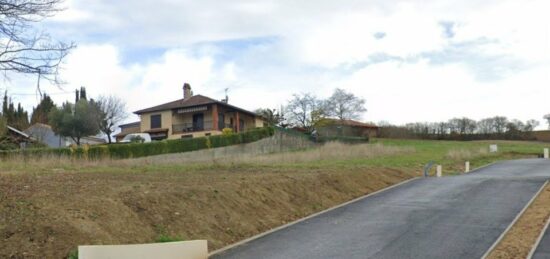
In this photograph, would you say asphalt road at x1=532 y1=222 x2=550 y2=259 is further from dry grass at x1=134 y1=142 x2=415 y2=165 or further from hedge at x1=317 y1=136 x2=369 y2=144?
Answer: hedge at x1=317 y1=136 x2=369 y2=144

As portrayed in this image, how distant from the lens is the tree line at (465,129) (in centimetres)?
7281

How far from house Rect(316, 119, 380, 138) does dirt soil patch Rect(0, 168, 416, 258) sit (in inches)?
1904

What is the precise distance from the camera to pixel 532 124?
81812 mm

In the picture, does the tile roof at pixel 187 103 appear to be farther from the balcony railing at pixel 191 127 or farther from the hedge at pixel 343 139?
the hedge at pixel 343 139

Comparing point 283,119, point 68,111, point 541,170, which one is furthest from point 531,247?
point 283,119

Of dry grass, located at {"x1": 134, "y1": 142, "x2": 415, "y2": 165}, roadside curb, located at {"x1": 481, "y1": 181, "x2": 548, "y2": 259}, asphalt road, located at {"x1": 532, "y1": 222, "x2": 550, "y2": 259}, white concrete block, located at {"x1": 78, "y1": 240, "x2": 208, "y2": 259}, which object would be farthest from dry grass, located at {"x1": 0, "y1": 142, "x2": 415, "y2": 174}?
asphalt road, located at {"x1": 532, "y1": 222, "x2": 550, "y2": 259}

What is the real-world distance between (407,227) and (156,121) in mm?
52831

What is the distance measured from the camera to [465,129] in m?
83.9

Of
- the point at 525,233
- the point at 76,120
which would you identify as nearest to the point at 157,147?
the point at 76,120

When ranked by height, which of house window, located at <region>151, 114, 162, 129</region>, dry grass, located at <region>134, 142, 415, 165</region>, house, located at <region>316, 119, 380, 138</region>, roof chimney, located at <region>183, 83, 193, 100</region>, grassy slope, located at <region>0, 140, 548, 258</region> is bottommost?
grassy slope, located at <region>0, 140, 548, 258</region>

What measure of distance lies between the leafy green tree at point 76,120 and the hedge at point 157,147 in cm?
1976

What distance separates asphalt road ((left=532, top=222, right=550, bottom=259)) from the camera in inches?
357

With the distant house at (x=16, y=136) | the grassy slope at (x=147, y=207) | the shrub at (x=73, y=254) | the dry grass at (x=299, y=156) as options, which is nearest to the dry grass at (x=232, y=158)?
the dry grass at (x=299, y=156)

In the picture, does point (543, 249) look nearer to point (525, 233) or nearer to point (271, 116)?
point (525, 233)
